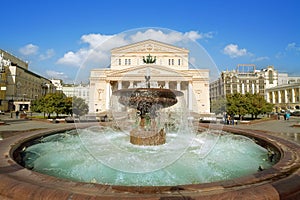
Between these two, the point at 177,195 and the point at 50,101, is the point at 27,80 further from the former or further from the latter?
the point at 177,195

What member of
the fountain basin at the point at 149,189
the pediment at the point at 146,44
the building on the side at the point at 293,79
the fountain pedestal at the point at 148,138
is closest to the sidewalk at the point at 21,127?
the fountain pedestal at the point at 148,138

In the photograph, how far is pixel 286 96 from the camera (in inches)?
2499

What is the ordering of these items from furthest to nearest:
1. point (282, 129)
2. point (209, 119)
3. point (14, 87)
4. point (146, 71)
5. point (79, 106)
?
point (14, 87) → point (209, 119) → point (282, 129) → point (146, 71) → point (79, 106)

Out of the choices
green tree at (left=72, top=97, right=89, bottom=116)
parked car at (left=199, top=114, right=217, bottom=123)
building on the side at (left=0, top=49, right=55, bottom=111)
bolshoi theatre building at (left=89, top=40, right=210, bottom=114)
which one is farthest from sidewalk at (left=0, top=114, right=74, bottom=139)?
building on the side at (left=0, top=49, right=55, bottom=111)

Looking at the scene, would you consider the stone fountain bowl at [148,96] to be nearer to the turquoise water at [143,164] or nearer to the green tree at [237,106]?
the turquoise water at [143,164]

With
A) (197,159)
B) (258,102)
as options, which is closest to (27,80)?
(258,102)

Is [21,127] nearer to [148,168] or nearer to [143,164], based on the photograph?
[143,164]

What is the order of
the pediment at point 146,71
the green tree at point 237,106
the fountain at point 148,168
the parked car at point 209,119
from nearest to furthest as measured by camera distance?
the fountain at point 148,168 < the pediment at point 146,71 < the parked car at point 209,119 < the green tree at point 237,106

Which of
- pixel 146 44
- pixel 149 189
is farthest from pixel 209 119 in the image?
pixel 149 189

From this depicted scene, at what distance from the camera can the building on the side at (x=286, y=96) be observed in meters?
59.0

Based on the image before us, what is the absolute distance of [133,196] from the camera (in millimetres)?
2406

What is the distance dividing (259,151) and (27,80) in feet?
227

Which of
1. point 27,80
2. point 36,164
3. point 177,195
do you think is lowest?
point 36,164

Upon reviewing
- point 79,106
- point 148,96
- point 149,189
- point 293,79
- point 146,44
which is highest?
point 293,79
